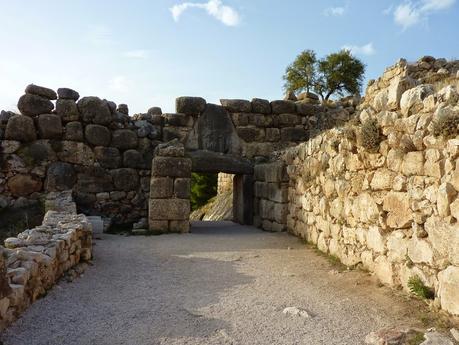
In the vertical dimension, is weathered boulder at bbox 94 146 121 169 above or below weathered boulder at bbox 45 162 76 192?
above

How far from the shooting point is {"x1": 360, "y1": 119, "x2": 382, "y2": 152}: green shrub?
5.38 metres

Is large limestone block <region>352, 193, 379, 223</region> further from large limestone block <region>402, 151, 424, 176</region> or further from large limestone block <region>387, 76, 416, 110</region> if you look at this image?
large limestone block <region>387, 76, 416, 110</region>

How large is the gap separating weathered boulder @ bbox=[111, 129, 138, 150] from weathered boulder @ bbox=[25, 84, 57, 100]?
1939 millimetres

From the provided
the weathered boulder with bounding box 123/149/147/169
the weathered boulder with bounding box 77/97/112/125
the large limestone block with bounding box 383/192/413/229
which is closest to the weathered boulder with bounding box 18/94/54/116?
the weathered boulder with bounding box 77/97/112/125

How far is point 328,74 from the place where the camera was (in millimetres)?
Result: 25578

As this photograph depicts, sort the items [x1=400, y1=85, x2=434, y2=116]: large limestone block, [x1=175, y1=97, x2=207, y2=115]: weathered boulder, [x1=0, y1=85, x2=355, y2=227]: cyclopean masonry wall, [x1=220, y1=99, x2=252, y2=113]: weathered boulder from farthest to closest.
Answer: [x1=220, y1=99, x2=252, y2=113]: weathered boulder
[x1=175, y1=97, x2=207, y2=115]: weathered boulder
[x1=0, y1=85, x2=355, y2=227]: cyclopean masonry wall
[x1=400, y1=85, x2=434, y2=116]: large limestone block

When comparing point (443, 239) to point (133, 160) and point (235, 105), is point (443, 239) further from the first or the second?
point (235, 105)

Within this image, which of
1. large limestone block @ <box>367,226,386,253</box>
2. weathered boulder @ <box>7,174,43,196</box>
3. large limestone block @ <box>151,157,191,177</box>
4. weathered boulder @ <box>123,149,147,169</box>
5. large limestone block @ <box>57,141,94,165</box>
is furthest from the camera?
weathered boulder @ <box>123,149,147,169</box>

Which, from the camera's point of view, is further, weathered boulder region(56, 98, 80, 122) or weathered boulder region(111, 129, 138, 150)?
weathered boulder region(111, 129, 138, 150)

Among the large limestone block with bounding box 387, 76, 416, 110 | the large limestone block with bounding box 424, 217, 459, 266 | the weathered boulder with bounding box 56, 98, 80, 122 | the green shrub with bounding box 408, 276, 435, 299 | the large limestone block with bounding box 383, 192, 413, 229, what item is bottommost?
the green shrub with bounding box 408, 276, 435, 299

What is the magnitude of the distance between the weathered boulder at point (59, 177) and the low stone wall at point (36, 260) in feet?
15.4

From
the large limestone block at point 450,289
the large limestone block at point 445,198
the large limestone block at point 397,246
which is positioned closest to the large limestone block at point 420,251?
the large limestone block at point 397,246

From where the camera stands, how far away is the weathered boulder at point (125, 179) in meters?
11.9

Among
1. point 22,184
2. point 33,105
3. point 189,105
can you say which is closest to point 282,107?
point 189,105
